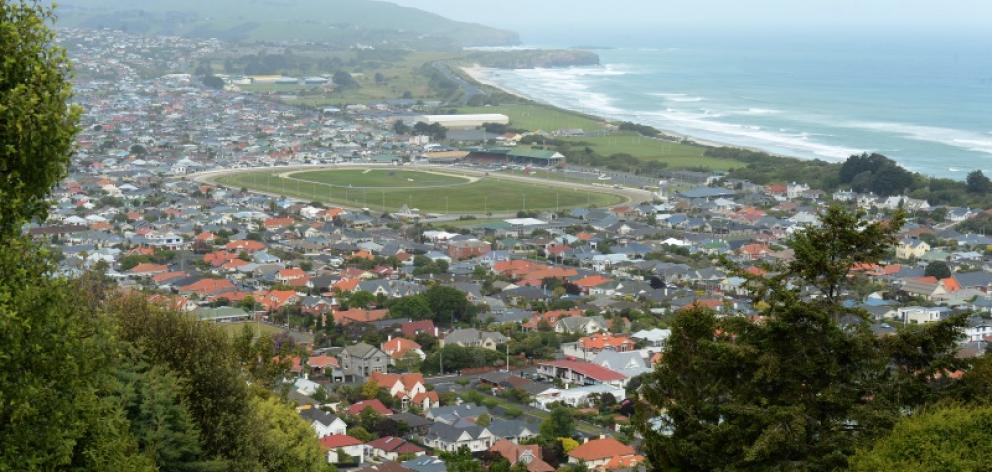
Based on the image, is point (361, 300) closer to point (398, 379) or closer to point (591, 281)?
point (591, 281)

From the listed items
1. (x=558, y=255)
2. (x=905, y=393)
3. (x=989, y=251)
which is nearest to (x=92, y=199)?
(x=558, y=255)

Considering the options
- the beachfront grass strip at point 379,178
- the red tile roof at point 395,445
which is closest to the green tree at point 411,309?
the red tile roof at point 395,445

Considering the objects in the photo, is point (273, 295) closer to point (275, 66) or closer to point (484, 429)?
point (484, 429)

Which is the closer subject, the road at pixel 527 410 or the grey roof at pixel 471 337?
the road at pixel 527 410

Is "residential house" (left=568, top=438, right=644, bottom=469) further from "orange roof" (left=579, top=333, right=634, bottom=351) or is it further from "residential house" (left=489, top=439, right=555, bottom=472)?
"orange roof" (left=579, top=333, right=634, bottom=351)

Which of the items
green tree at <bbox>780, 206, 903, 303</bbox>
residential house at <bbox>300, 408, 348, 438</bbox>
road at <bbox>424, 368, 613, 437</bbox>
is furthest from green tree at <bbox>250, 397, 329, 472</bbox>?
road at <bbox>424, 368, 613, 437</bbox>

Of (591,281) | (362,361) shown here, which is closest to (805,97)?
(591,281)

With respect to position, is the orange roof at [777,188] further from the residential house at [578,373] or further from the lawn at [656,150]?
the residential house at [578,373]
